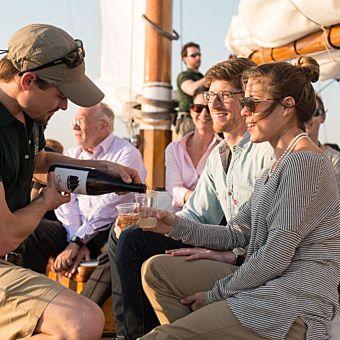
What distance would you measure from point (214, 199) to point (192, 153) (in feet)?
4.17

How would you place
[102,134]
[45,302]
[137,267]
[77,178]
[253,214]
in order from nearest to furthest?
[45,302] → [253,214] → [77,178] → [137,267] → [102,134]

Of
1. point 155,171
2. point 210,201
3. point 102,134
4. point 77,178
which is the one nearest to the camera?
point 77,178

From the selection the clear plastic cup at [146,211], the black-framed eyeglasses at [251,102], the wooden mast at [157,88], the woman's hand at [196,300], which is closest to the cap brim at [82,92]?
the clear plastic cup at [146,211]

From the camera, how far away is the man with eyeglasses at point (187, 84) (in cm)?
532

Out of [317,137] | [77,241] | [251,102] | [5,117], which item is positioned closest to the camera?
[5,117]

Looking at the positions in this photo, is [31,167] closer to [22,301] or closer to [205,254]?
[22,301]

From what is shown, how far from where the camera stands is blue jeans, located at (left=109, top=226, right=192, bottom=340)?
2881 millimetres

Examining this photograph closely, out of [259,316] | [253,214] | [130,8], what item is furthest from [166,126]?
[259,316]

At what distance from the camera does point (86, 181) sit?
8.84 feet

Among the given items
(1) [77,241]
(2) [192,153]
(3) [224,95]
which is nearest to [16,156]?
(3) [224,95]

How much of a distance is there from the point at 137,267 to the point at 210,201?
0.53 m

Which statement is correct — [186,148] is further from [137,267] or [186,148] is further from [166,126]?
[137,267]

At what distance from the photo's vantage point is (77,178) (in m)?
2.63

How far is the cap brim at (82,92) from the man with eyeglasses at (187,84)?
2694 mm
